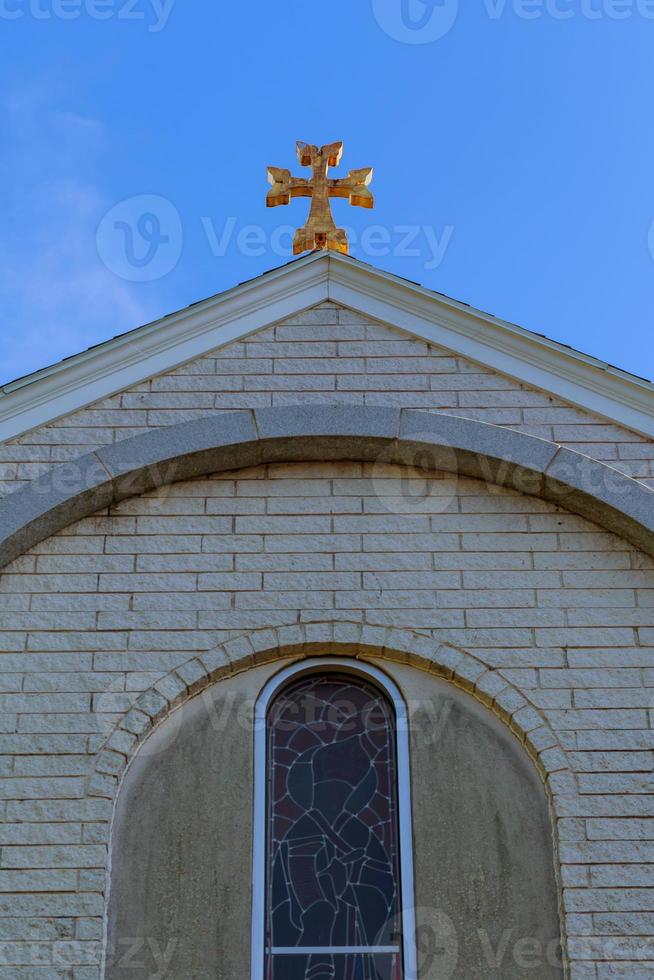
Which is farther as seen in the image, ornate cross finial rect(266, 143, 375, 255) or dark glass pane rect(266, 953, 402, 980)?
ornate cross finial rect(266, 143, 375, 255)

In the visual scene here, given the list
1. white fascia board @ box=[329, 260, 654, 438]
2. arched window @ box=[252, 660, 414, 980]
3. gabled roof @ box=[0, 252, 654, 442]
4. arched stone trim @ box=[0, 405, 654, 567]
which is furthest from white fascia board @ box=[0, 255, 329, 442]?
arched window @ box=[252, 660, 414, 980]

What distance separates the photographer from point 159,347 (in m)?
10.6

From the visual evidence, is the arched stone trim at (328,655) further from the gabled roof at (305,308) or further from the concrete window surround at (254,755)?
the gabled roof at (305,308)

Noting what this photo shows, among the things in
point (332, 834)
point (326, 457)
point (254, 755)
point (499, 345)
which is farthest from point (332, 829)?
point (499, 345)

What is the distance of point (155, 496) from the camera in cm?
1020

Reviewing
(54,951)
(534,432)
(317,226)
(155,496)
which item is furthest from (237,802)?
(317,226)

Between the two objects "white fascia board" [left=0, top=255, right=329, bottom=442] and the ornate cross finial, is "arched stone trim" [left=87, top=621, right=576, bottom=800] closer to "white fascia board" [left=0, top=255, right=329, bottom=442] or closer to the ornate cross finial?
"white fascia board" [left=0, top=255, right=329, bottom=442]

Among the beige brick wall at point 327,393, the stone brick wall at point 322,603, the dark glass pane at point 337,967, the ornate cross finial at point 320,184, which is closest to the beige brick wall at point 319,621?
the stone brick wall at point 322,603

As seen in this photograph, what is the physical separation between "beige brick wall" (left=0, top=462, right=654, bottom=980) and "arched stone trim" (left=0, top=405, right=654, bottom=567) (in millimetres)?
100

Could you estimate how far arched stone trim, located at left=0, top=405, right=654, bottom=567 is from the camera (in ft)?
32.6

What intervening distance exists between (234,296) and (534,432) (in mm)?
2089

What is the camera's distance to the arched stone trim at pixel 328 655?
9.18 metres

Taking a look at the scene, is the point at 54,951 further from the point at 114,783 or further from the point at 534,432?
the point at 534,432

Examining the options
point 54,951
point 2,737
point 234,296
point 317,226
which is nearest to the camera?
point 54,951
